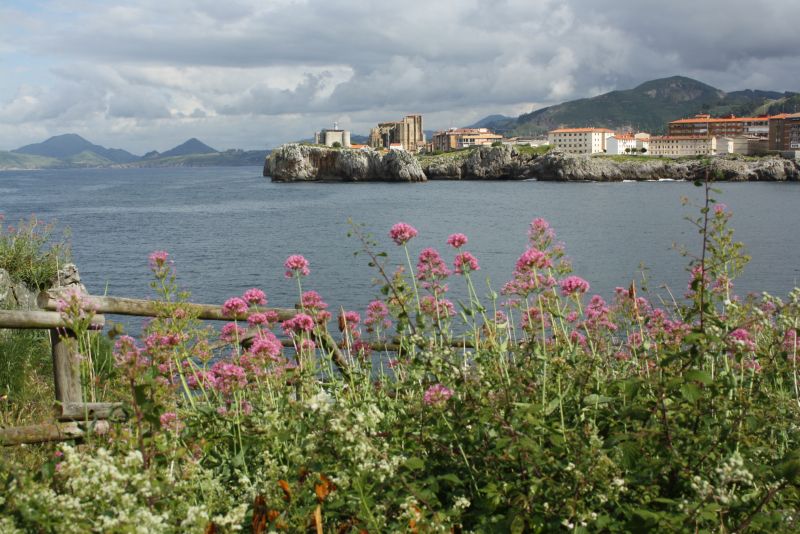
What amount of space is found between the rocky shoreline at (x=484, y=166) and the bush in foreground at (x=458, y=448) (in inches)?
5065

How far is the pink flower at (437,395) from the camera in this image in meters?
3.15

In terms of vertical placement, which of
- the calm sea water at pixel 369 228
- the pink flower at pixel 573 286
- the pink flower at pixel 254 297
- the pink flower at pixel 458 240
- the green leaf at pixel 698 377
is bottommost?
the calm sea water at pixel 369 228

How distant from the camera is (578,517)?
2.67 meters

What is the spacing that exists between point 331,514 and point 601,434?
5.04 feet

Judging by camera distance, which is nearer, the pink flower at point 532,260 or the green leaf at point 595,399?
the green leaf at point 595,399

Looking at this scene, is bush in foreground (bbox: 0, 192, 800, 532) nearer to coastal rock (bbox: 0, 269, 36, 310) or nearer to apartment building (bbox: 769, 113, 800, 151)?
coastal rock (bbox: 0, 269, 36, 310)

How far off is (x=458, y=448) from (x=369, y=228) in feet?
158

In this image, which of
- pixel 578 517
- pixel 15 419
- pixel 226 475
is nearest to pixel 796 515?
pixel 578 517

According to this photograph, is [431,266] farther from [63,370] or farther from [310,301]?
[63,370]

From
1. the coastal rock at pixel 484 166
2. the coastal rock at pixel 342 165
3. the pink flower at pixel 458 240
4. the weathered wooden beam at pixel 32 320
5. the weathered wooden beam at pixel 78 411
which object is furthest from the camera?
the coastal rock at pixel 484 166

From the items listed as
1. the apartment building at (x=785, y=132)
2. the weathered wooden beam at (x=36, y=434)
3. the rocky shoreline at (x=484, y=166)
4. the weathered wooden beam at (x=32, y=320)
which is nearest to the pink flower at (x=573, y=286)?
the weathered wooden beam at (x=36, y=434)

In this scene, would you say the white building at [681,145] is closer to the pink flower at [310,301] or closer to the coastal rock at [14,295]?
the coastal rock at [14,295]

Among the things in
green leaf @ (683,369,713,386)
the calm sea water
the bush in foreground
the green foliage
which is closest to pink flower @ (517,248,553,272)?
the bush in foreground

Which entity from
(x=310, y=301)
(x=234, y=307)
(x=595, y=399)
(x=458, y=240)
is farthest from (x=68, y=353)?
(x=595, y=399)
